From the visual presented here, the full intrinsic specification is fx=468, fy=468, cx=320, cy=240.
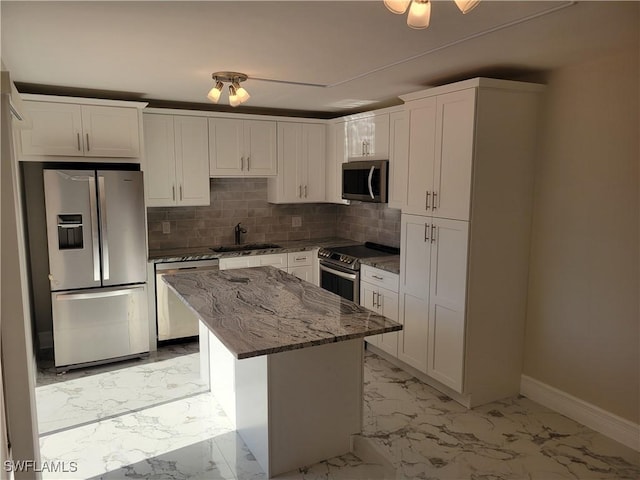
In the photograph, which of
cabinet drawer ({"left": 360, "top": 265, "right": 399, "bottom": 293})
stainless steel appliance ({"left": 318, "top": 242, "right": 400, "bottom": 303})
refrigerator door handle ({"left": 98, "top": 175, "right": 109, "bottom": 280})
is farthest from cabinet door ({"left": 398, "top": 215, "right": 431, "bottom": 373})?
refrigerator door handle ({"left": 98, "top": 175, "right": 109, "bottom": 280})

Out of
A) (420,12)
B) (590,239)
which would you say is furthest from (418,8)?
(590,239)

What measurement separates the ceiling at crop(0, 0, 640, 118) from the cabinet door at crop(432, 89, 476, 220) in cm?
24

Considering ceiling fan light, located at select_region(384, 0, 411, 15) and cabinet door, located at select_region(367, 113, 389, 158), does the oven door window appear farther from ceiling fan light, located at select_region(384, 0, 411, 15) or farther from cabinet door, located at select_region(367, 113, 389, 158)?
ceiling fan light, located at select_region(384, 0, 411, 15)

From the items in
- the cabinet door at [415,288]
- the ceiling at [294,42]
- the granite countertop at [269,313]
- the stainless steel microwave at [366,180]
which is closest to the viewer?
the ceiling at [294,42]

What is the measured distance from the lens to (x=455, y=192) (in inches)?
127

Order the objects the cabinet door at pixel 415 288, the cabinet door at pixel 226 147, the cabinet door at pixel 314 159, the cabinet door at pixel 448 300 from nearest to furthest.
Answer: the cabinet door at pixel 448 300 → the cabinet door at pixel 415 288 → the cabinet door at pixel 226 147 → the cabinet door at pixel 314 159

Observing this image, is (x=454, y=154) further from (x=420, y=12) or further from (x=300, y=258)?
(x=300, y=258)

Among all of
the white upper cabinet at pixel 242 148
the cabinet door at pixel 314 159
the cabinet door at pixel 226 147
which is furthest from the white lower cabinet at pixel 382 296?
the cabinet door at pixel 226 147

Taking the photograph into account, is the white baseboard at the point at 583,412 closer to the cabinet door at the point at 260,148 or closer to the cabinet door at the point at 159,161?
the cabinet door at the point at 260,148

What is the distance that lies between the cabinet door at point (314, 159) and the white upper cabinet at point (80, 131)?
179cm

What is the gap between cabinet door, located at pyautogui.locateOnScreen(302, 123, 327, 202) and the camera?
5148 mm

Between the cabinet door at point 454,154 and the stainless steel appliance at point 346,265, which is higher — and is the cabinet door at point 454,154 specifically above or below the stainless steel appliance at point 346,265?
above

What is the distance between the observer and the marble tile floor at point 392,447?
8.62ft

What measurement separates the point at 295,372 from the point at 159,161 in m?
2.73
